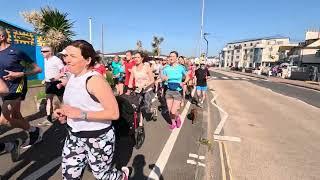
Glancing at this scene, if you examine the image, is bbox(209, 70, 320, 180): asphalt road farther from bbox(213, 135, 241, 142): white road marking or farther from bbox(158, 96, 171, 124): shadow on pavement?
bbox(158, 96, 171, 124): shadow on pavement

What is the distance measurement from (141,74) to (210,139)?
2069mm

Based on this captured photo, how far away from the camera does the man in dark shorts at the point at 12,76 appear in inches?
193

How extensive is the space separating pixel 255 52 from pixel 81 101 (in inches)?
5043

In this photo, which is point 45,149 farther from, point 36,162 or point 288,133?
point 288,133

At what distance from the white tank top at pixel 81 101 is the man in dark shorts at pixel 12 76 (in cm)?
210

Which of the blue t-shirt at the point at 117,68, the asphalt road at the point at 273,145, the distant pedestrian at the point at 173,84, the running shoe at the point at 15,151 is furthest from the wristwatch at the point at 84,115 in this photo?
the blue t-shirt at the point at 117,68

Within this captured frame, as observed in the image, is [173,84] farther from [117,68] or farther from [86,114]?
[117,68]

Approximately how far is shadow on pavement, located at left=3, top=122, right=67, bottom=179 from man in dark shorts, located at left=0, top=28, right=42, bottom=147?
490 millimetres

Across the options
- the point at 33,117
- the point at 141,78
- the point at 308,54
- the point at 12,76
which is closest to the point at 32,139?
the point at 12,76

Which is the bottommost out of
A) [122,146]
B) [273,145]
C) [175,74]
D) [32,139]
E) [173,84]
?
[273,145]

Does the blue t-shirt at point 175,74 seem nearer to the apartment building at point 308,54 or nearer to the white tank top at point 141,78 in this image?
the white tank top at point 141,78

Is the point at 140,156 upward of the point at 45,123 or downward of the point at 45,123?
downward

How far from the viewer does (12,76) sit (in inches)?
190

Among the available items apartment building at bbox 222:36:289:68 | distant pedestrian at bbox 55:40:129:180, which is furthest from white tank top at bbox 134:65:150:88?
apartment building at bbox 222:36:289:68
